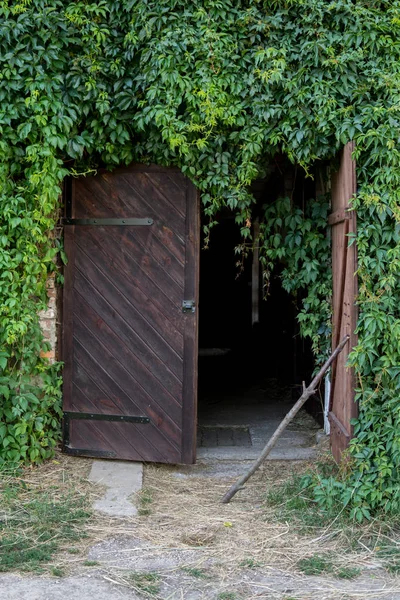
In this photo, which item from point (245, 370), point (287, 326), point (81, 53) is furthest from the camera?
point (245, 370)

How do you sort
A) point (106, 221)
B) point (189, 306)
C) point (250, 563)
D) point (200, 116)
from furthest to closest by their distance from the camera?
point (106, 221) → point (189, 306) → point (200, 116) → point (250, 563)

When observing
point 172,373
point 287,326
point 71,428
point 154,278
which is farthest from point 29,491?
point 287,326

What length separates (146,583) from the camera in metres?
3.44

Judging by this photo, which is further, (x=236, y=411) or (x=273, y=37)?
(x=236, y=411)

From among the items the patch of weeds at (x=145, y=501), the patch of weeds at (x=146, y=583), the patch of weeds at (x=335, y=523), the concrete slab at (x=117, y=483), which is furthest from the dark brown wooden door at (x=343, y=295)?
the patch of weeds at (x=146, y=583)

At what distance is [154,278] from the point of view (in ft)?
16.9

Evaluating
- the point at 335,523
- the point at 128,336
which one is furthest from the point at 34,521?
the point at 335,523

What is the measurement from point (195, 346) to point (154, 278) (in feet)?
1.95

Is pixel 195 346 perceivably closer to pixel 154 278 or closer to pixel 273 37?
pixel 154 278

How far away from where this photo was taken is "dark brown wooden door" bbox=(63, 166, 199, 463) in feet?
16.8

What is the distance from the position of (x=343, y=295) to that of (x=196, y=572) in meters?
2.12

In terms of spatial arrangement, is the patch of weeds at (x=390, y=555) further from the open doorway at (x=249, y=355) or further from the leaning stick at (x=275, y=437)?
the open doorway at (x=249, y=355)

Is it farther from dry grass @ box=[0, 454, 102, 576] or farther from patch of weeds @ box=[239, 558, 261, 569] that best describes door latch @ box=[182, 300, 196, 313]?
patch of weeds @ box=[239, 558, 261, 569]

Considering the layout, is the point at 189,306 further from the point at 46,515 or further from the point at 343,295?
the point at 46,515
